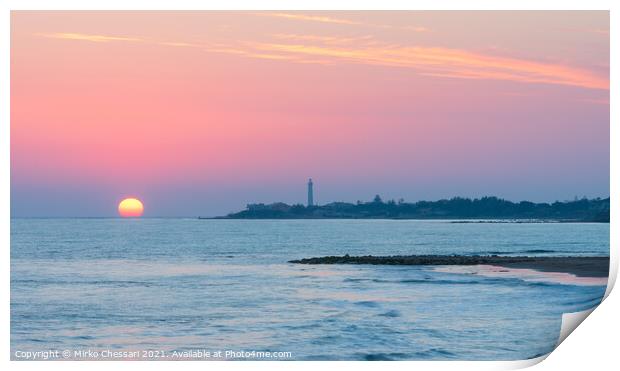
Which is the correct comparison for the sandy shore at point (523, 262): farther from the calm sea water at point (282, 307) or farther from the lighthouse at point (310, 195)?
the lighthouse at point (310, 195)

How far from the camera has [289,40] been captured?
49.8 ft

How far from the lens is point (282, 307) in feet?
82.3

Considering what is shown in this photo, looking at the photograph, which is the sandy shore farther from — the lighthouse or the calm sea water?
the lighthouse

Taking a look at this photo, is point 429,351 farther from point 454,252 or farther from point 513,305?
point 454,252

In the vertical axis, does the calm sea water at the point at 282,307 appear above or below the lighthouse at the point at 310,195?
below

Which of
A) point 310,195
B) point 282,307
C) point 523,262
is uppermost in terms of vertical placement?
point 310,195

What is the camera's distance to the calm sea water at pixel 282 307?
18062 millimetres

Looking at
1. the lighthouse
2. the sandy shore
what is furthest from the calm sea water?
the lighthouse

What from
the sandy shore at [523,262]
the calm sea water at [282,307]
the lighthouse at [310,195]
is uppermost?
the lighthouse at [310,195]

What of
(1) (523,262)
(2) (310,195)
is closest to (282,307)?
(2) (310,195)
